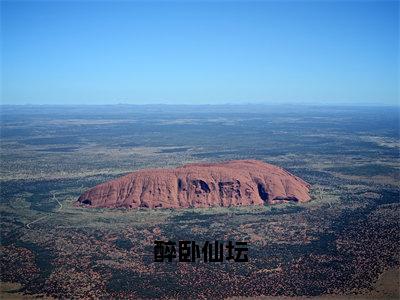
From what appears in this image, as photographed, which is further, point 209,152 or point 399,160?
point 209,152

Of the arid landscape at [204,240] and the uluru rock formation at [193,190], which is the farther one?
the uluru rock formation at [193,190]

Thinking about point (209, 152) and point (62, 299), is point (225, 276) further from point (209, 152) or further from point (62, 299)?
point (209, 152)

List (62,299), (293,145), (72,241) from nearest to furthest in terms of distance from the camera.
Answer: (62,299) < (72,241) < (293,145)

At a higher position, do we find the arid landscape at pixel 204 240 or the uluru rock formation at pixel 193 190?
the uluru rock formation at pixel 193 190

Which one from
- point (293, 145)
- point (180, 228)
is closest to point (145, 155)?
point (293, 145)

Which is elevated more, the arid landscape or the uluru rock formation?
the uluru rock formation

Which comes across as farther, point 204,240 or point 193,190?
point 193,190

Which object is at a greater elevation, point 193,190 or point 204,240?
point 193,190

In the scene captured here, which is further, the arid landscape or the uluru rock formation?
the uluru rock formation
